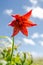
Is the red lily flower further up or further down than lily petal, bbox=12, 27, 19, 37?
further up

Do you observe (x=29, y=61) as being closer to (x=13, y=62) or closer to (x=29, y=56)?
(x=29, y=56)

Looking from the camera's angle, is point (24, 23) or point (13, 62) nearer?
point (13, 62)

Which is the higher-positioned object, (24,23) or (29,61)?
(24,23)

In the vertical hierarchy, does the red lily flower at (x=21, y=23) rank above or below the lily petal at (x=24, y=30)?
above

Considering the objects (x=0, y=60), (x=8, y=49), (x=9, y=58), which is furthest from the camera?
(x=8, y=49)

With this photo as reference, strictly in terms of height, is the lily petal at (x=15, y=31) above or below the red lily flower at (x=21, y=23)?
below

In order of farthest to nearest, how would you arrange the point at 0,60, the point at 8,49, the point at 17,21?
the point at 8,49 → the point at 17,21 → the point at 0,60

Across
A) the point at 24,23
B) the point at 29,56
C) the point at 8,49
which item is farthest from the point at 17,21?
the point at 8,49

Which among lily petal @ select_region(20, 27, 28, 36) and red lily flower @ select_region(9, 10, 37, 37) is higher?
red lily flower @ select_region(9, 10, 37, 37)
